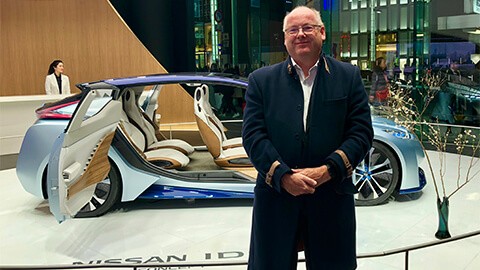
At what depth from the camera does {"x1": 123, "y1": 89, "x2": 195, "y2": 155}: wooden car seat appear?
13.2 ft

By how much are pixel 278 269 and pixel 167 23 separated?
25.6ft

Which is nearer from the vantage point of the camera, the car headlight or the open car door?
the open car door

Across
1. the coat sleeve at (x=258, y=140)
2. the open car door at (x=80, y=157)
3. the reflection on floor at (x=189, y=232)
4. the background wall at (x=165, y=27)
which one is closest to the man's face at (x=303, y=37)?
the coat sleeve at (x=258, y=140)

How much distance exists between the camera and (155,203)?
12.8 ft

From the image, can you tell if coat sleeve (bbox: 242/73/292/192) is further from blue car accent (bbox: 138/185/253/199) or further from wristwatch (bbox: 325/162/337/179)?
blue car accent (bbox: 138/185/253/199)

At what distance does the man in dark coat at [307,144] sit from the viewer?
1.55m

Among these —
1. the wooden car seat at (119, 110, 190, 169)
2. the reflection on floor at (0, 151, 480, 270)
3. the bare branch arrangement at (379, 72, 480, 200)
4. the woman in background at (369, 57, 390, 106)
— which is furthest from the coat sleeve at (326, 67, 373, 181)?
the woman in background at (369, 57, 390, 106)

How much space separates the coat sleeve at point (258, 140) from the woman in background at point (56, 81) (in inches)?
243

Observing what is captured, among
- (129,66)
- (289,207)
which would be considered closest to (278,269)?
(289,207)

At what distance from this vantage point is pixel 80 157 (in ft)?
9.48

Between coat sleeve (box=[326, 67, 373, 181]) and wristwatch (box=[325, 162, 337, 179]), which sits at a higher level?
coat sleeve (box=[326, 67, 373, 181])

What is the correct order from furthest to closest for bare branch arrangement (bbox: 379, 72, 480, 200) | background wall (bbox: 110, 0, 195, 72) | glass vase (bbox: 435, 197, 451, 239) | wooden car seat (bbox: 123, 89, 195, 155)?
background wall (bbox: 110, 0, 195, 72) → wooden car seat (bbox: 123, 89, 195, 155) → bare branch arrangement (bbox: 379, 72, 480, 200) → glass vase (bbox: 435, 197, 451, 239)

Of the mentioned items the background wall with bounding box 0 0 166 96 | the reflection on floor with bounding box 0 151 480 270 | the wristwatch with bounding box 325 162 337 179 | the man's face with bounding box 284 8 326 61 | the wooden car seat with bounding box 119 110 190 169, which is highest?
the background wall with bounding box 0 0 166 96

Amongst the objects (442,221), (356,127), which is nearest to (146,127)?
(442,221)
